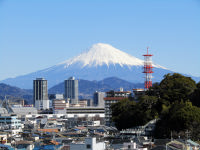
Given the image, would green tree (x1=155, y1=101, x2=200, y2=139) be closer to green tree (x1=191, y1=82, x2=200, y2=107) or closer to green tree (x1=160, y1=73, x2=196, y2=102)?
green tree (x1=191, y1=82, x2=200, y2=107)

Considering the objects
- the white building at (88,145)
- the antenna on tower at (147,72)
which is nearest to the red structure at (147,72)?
the antenna on tower at (147,72)

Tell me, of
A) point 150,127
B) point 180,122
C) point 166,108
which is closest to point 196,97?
point 166,108

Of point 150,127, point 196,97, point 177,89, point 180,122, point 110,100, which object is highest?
point 177,89

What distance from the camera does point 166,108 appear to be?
140 feet

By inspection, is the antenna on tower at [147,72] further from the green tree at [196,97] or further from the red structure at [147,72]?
the green tree at [196,97]

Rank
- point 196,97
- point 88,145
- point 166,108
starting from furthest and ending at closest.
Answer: point 196,97, point 166,108, point 88,145

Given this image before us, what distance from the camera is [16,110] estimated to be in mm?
134875

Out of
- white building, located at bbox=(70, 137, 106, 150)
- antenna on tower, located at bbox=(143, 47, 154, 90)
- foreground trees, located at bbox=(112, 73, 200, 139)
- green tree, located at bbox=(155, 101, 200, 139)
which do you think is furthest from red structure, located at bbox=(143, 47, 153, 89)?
white building, located at bbox=(70, 137, 106, 150)

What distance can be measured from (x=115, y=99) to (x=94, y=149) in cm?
4859

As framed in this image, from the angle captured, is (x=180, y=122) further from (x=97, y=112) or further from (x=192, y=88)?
(x=97, y=112)

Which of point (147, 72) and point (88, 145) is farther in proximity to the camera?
point (147, 72)

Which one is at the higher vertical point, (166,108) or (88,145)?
(166,108)

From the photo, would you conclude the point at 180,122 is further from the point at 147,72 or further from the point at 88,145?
the point at 147,72

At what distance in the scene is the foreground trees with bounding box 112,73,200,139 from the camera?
38.8 m
